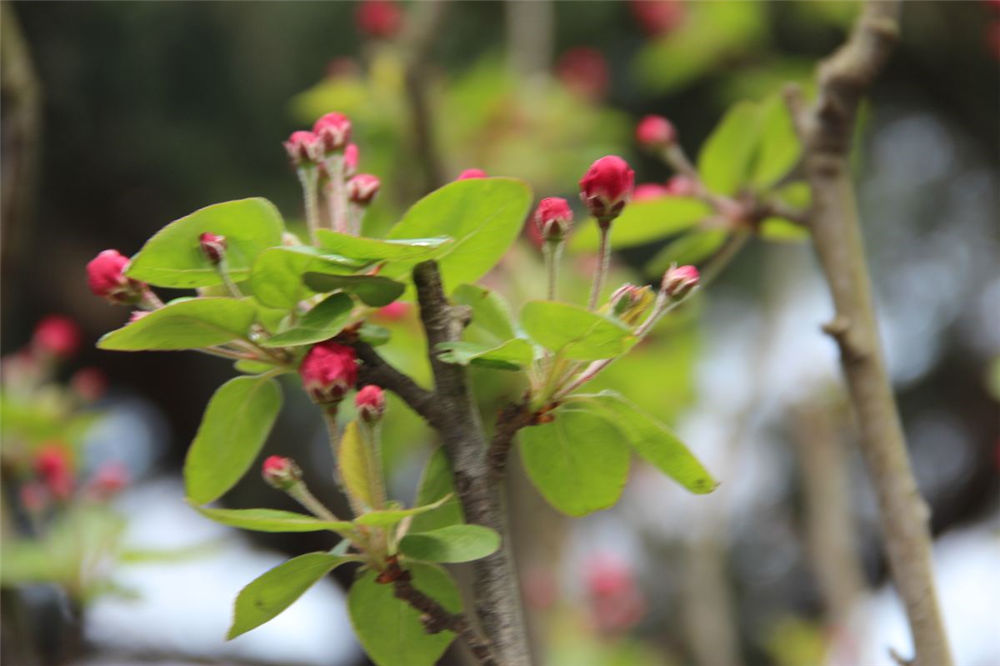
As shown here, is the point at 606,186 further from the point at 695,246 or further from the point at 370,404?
the point at 695,246

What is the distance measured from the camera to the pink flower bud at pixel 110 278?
1.71 ft

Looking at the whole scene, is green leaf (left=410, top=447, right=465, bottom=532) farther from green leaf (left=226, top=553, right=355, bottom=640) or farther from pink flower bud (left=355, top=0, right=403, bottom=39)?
pink flower bud (left=355, top=0, right=403, bottom=39)

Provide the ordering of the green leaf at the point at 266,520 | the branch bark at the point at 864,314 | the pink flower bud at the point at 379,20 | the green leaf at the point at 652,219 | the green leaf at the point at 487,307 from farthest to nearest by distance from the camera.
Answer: the pink flower bud at the point at 379,20 < the green leaf at the point at 652,219 < the branch bark at the point at 864,314 < the green leaf at the point at 487,307 < the green leaf at the point at 266,520

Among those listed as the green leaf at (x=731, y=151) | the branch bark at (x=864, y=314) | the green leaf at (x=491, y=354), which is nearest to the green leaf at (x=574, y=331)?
the green leaf at (x=491, y=354)

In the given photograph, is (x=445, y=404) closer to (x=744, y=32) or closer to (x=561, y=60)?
(x=744, y=32)

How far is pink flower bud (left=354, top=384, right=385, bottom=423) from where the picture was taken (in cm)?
51

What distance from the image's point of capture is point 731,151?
2.86 ft

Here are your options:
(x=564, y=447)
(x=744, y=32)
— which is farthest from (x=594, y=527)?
(x=564, y=447)

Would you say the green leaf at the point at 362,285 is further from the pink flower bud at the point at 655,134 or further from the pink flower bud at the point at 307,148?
the pink flower bud at the point at 655,134

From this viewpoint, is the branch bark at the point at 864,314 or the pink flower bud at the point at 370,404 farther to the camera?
the branch bark at the point at 864,314

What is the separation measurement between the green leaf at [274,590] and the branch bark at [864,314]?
0.38m

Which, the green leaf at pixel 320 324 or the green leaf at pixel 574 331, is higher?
the green leaf at pixel 320 324

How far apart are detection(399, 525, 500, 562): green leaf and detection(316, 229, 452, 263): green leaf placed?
0.12 metres

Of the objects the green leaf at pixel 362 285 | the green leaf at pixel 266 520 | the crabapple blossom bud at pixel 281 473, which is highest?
the green leaf at pixel 362 285
